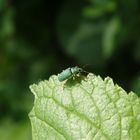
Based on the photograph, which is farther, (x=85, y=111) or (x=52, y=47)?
(x=52, y=47)

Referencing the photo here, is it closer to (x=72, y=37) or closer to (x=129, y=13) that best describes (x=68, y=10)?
(x=72, y=37)

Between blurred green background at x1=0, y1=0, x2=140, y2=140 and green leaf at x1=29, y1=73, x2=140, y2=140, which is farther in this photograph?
blurred green background at x1=0, y1=0, x2=140, y2=140

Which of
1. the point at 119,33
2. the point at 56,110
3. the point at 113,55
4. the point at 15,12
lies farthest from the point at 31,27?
the point at 56,110

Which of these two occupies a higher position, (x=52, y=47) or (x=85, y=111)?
(x=52, y=47)

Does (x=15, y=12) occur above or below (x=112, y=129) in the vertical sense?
above

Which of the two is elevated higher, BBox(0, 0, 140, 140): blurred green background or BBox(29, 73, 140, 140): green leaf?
BBox(0, 0, 140, 140): blurred green background
